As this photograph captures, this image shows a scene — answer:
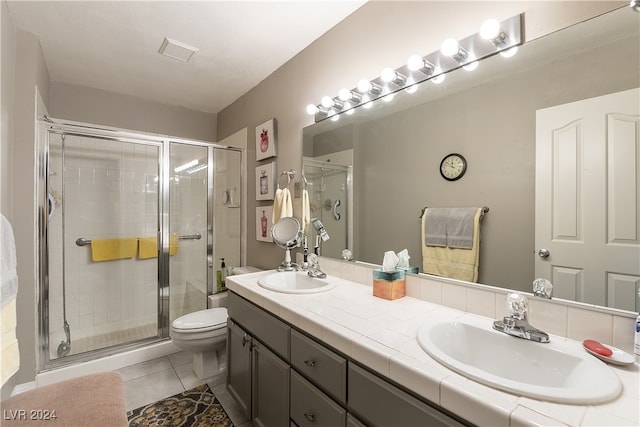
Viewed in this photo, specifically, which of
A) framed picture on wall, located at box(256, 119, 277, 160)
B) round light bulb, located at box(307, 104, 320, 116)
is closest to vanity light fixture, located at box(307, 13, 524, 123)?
round light bulb, located at box(307, 104, 320, 116)

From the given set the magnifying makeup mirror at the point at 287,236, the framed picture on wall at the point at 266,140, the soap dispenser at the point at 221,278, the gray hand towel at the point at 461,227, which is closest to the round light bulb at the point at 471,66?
the gray hand towel at the point at 461,227

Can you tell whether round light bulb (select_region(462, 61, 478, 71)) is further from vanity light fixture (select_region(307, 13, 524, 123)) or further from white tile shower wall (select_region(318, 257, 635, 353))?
white tile shower wall (select_region(318, 257, 635, 353))

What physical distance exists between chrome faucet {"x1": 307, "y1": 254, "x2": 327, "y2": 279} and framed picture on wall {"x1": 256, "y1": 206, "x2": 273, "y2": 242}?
68cm

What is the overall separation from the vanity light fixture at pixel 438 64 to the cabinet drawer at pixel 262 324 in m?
1.28

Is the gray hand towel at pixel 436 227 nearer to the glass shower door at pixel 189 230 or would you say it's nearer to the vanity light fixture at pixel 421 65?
the vanity light fixture at pixel 421 65

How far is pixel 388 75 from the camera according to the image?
145cm

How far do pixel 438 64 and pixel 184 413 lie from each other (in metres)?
2.37

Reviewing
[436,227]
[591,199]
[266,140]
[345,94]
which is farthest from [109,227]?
[591,199]

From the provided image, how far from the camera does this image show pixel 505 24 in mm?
1104

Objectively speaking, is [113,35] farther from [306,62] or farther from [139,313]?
[139,313]

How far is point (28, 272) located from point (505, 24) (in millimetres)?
3042

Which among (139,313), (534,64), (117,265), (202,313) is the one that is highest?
(534,64)

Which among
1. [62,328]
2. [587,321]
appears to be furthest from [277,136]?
[62,328]

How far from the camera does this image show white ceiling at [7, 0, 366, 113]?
67.6 inches
